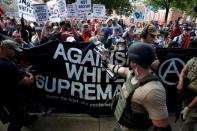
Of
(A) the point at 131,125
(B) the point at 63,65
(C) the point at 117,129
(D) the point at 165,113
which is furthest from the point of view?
(B) the point at 63,65

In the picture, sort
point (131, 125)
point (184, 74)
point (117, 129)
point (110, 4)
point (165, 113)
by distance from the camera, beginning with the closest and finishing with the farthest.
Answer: point (165, 113)
point (131, 125)
point (117, 129)
point (184, 74)
point (110, 4)

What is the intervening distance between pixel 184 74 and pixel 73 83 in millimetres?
1715

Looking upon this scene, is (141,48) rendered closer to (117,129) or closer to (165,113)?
(165,113)

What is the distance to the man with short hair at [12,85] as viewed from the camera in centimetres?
481

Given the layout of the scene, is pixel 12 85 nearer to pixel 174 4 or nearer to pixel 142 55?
pixel 142 55

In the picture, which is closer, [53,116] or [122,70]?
[122,70]

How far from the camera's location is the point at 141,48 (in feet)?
9.99

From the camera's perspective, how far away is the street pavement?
557 cm

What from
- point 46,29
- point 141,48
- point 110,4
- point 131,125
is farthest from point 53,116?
point 110,4

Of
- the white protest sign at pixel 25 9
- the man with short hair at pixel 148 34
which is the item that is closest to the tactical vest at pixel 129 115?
the man with short hair at pixel 148 34

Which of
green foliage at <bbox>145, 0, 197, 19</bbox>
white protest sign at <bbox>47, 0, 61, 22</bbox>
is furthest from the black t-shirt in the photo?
green foliage at <bbox>145, 0, 197, 19</bbox>

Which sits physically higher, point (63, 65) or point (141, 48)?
point (141, 48)

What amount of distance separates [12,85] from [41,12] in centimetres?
559

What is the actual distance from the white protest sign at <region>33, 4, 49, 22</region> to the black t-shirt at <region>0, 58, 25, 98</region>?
17.7ft
